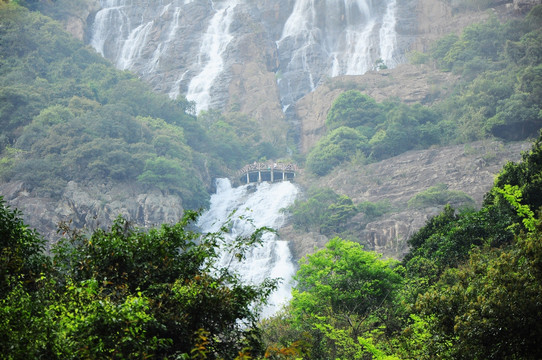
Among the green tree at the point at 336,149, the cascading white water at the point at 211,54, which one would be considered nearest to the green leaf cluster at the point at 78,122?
the cascading white water at the point at 211,54

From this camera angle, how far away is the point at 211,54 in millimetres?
81750

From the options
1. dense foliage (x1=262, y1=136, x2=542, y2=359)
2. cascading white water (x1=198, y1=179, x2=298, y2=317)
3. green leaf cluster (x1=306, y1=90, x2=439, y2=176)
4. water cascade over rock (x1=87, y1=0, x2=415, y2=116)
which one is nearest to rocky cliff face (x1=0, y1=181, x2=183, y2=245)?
cascading white water (x1=198, y1=179, x2=298, y2=317)

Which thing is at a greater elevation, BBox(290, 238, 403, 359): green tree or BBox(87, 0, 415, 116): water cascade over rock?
BBox(87, 0, 415, 116): water cascade over rock

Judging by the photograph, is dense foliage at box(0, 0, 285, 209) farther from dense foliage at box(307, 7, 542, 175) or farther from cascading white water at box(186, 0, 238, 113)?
dense foliage at box(307, 7, 542, 175)

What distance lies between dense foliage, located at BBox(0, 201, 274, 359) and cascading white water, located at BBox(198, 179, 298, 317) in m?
28.2

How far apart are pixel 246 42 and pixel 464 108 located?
36.3 m

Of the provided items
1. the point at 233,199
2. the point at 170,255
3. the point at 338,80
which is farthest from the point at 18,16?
the point at 170,255

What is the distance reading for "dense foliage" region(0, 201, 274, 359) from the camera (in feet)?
24.8

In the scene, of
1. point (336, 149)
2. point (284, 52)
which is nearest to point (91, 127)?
point (336, 149)

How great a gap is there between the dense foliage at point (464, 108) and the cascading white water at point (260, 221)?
6.83 m

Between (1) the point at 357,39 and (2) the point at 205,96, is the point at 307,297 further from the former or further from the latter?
(1) the point at 357,39

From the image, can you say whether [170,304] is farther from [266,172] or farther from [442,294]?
[266,172]

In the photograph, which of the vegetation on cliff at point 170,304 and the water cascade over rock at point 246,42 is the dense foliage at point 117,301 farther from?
the water cascade over rock at point 246,42

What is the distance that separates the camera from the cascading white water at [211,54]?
77.1m
